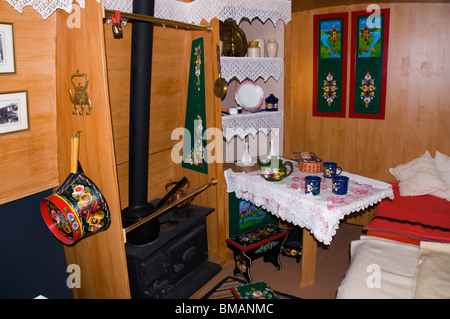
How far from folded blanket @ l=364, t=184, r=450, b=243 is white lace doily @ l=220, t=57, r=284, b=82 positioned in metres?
1.40

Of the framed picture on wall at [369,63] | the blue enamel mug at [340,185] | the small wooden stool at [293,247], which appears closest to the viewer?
the blue enamel mug at [340,185]

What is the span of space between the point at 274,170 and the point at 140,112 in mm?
1063

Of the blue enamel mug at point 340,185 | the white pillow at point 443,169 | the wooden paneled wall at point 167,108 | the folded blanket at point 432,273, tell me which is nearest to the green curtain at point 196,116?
the wooden paneled wall at point 167,108

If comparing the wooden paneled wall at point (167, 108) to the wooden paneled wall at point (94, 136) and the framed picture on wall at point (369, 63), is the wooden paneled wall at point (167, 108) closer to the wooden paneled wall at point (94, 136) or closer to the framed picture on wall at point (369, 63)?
the wooden paneled wall at point (94, 136)

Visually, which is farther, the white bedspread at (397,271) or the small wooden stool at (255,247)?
the small wooden stool at (255,247)

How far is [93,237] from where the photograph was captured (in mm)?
2025

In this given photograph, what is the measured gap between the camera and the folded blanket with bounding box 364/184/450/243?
7.33 ft

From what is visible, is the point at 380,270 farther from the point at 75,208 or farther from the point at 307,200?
the point at 75,208

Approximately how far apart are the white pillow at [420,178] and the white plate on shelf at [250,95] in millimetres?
1348

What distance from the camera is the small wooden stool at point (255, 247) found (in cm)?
263

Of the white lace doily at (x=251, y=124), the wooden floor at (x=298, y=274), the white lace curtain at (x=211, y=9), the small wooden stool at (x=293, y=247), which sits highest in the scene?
the white lace curtain at (x=211, y=9)

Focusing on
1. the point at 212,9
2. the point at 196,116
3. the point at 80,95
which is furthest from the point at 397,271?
the point at 212,9

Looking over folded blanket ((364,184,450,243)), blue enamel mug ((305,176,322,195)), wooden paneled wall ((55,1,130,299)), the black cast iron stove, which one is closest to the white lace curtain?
wooden paneled wall ((55,1,130,299))
